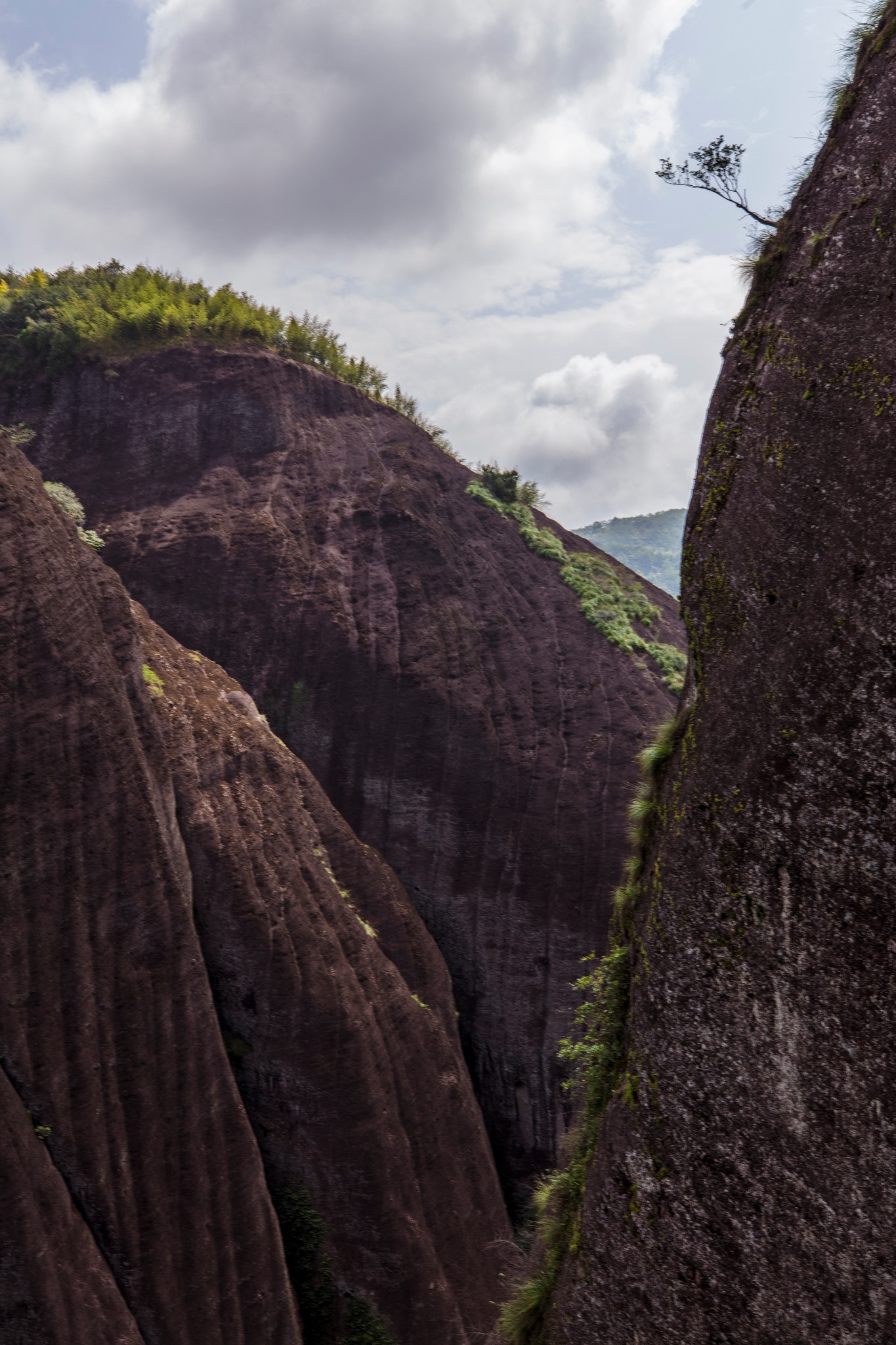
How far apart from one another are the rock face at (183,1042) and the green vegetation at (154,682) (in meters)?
0.04

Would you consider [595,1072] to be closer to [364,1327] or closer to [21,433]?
[364,1327]

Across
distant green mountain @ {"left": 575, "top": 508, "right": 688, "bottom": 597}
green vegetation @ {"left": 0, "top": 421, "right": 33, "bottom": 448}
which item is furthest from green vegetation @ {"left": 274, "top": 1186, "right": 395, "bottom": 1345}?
distant green mountain @ {"left": 575, "top": 508, "right": 688, "bottom": 597}

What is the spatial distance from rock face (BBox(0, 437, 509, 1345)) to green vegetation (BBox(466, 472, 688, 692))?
10789 millimetres

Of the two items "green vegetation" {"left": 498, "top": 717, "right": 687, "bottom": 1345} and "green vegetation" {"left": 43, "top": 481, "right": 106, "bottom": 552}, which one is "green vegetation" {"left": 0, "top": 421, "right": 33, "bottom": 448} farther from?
"green vegetation" {"left": 498, "top": 717, "right": 687, "bottom": 1345}

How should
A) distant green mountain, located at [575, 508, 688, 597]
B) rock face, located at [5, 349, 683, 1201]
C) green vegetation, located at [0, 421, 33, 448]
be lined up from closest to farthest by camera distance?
rock face, located at [5, 349, 683, 1201], green vegetation, located at [0, 421, 33, 448], distant green mountain, located at [575, 508, 688, 597]

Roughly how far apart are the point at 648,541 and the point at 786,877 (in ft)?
503

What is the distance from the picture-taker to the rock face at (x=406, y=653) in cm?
1770

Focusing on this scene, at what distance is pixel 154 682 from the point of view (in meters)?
13.5

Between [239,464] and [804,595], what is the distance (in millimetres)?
18094

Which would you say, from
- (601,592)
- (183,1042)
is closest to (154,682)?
(183,1042)

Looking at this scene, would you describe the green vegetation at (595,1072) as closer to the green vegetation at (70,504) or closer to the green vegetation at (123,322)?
the green vegetation at (70,504)

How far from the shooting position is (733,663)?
6.86m

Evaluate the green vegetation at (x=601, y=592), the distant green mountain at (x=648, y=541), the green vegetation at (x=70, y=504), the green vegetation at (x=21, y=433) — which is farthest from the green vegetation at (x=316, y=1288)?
the distant green mountain at (x=648, y=541)

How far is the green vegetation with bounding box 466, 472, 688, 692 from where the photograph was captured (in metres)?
21.2
